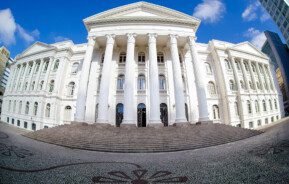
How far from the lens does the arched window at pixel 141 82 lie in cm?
2244

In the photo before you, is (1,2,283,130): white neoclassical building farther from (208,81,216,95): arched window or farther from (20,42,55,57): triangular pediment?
(20,42,55,57): triangular pediment

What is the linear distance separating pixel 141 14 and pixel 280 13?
2004 centimetres

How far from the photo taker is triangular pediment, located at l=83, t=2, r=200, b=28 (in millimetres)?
21016

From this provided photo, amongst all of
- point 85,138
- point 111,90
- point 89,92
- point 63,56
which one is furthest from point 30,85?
point 111,90

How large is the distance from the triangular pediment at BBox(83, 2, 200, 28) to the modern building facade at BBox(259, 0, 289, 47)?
55.7 feet

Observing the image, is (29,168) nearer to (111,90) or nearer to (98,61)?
(111,90)

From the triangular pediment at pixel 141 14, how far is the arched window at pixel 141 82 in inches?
364

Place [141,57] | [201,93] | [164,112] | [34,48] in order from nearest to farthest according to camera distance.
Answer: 1. [34,48]
2. [201,93]
3. [164,112]
4. [141,57]

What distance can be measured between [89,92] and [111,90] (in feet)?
11.6

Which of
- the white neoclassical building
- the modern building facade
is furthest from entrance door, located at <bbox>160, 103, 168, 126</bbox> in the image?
the modern building facade

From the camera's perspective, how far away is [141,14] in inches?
851

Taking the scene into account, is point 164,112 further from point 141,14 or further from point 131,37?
point 141,14

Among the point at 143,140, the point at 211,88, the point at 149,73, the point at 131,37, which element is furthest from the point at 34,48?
the point at 211,88

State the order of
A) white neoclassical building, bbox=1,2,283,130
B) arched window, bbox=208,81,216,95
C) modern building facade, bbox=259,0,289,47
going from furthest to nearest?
arched window, bbox=208,81,216,95 → white neoclassical building, bbox=1,2,283,130 → modern building facade, bbox=259,0,289,47
